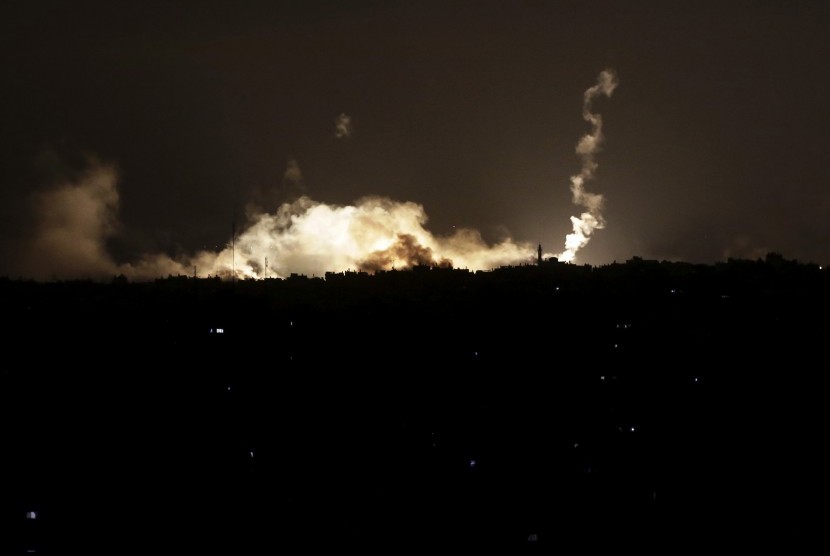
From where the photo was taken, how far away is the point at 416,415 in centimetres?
2014

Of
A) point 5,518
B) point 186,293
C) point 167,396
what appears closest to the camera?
point 5,518

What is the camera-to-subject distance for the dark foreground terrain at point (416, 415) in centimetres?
1895

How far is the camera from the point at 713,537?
751 inches

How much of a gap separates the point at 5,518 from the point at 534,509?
9.98 metres

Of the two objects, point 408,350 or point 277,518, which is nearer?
point 277,518

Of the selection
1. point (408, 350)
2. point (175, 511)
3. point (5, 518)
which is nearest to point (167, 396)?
point (175, 511)

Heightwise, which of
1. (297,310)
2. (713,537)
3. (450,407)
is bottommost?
(713,537)

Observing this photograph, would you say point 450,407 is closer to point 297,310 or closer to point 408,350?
point 408,350

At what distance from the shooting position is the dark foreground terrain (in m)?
19.0

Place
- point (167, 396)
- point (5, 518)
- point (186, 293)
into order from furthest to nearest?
point (186, 293), point (167, 396), point (5, 518)

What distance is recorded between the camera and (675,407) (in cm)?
2052

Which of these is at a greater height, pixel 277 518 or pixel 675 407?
pixel 675 407

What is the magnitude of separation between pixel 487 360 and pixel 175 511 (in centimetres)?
692

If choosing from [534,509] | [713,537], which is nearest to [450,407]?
[534,509]
